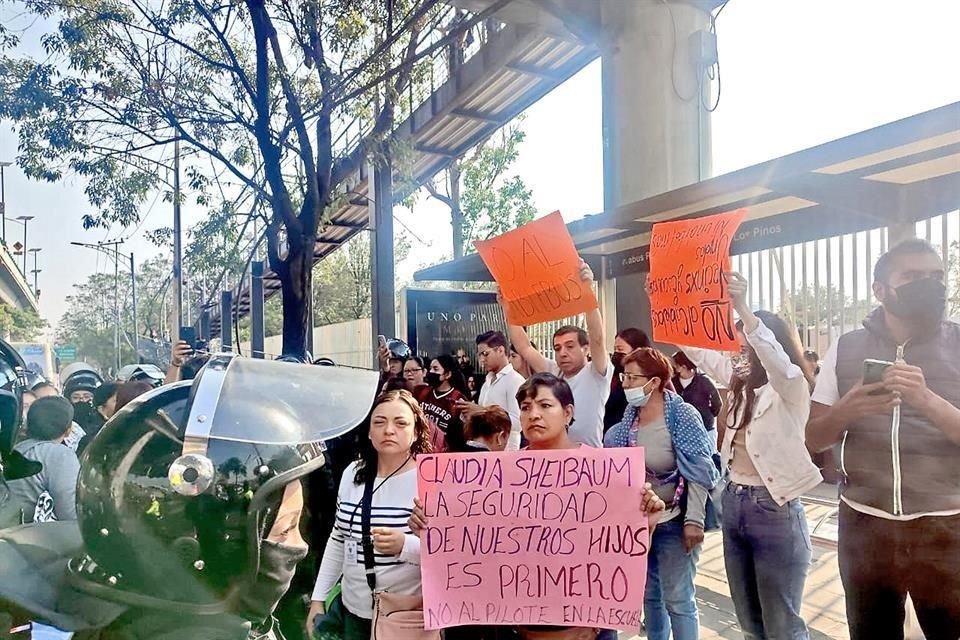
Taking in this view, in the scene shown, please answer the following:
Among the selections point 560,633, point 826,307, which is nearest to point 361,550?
point 560,633

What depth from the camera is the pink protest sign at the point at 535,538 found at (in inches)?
86.5

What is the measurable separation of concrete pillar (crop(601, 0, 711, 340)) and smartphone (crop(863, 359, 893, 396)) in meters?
5.52

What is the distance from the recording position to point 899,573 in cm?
236

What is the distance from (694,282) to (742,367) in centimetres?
42

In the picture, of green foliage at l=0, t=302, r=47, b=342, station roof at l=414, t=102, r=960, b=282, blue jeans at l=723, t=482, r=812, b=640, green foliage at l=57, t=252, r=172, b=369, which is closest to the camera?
blue jeans at l=723, t=482, r=812, b=640

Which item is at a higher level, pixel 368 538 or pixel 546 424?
pixel 546 424

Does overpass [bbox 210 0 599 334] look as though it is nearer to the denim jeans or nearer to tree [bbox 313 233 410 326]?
the denim jeans

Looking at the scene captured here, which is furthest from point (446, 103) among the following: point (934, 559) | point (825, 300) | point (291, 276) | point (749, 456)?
point (934, 559)

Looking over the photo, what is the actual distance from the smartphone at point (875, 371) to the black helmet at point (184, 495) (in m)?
1.77

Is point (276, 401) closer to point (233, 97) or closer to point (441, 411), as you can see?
point (441, 411)

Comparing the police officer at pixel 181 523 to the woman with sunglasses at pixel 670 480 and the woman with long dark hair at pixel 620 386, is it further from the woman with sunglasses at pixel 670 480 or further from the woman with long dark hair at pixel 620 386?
the woman with long dark hair at pixel 620 386

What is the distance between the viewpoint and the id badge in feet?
7.63

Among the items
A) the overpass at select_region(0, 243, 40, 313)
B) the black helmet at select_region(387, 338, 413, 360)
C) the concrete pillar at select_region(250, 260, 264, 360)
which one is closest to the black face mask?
the black helmet at select_region(387, 338, 413, 360)

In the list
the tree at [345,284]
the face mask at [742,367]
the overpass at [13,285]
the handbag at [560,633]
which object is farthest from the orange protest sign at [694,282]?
the tree at [345,284]
